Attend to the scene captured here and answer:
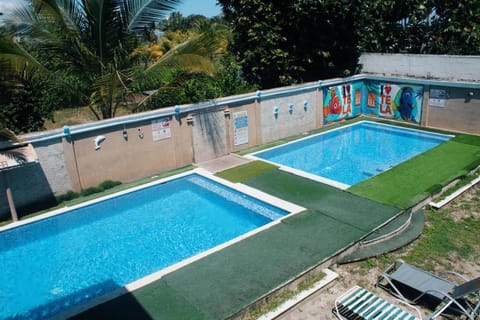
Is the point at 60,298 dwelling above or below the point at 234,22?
below

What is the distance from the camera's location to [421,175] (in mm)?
12359

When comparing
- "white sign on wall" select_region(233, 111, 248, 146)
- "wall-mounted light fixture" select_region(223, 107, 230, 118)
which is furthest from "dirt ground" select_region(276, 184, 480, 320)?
"white sign on wall" select_region(233, 111, 248, 146)

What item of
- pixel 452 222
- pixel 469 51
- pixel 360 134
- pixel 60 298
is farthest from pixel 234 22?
pixel 60 298

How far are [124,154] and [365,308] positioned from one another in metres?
8.28

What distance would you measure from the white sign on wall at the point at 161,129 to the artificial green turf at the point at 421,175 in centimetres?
580

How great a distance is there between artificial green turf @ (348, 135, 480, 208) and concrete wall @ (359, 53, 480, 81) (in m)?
3.00

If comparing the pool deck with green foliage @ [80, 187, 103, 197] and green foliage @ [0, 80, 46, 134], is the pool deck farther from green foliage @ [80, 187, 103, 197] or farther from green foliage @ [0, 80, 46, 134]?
green foliage @ [0, 80, 46, 134]

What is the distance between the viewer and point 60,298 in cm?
776

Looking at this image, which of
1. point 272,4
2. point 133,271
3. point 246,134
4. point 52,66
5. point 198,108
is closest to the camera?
point 133,271

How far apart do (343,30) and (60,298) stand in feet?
53.0

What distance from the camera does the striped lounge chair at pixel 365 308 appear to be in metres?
6.42

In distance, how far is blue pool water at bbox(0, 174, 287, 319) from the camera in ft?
26.4

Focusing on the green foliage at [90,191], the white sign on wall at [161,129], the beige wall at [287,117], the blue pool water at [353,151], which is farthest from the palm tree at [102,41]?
the blue pool water at [353,151]

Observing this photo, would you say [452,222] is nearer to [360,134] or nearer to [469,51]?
[360,134]
